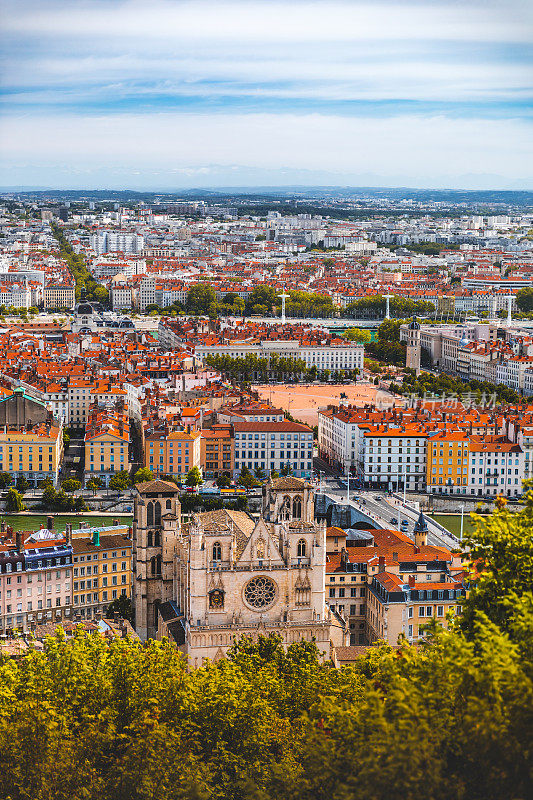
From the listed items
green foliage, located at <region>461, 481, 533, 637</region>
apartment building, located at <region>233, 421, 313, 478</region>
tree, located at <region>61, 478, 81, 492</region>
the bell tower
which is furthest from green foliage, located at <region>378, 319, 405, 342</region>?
green foliage, located at <region>461, 481, 533, 637</region>

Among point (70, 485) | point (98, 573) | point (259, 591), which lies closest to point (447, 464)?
point (70, 485)

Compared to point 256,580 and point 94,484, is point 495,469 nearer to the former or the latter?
point 94,484

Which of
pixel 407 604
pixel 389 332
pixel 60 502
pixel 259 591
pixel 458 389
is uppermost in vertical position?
pixel 259 591

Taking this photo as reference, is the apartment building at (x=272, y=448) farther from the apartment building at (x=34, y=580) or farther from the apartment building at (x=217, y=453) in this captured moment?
the apartment building at (x=34, y=580)

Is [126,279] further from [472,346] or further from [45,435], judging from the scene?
[45,435]

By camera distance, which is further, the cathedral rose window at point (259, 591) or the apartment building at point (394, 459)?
the apartment building at point (394, 459)

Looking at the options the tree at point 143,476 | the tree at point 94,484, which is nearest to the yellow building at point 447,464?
the tree at point 143,476

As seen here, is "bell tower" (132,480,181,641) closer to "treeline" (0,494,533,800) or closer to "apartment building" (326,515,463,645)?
"apartment building" (326,515,463,645)
